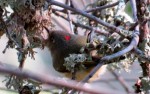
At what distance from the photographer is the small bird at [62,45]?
1.03 m

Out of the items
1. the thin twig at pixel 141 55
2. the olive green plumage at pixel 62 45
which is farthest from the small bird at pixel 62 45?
the thin twig at pixel 141 55

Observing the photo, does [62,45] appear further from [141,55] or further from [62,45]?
[141,55]

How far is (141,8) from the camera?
2.76ft

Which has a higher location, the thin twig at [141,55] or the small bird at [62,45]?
the small bird at [62,45]

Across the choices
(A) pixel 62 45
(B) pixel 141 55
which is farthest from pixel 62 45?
(B) pixel 141 55

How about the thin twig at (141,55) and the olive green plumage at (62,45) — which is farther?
the olive green plumage at (62,45)

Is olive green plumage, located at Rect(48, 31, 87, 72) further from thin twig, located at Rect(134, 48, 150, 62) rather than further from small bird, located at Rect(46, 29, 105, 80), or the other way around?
thin twig, located at Rect(134, 48, 150, 62)

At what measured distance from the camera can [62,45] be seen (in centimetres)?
111

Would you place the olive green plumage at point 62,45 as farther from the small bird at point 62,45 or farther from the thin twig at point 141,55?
the thin twig at point 141,55

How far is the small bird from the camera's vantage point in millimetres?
1029

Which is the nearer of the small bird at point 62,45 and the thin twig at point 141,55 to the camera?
the thin twig at point 141,55

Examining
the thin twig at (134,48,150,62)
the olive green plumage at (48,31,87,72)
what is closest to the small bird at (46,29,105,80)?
the olive green plumage at (48,31,87,72)

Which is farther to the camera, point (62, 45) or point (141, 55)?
point (62, 45)

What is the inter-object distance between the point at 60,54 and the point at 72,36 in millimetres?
73
